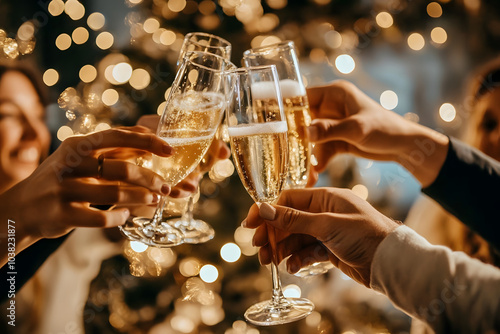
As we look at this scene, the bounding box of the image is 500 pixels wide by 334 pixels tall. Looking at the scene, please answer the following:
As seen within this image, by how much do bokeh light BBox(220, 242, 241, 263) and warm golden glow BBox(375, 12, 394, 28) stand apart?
1539 mm

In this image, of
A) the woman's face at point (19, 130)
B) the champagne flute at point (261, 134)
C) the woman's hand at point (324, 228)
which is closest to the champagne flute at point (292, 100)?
the woman's hand at point (324, 228)

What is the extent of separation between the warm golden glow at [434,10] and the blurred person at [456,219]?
1.58ft

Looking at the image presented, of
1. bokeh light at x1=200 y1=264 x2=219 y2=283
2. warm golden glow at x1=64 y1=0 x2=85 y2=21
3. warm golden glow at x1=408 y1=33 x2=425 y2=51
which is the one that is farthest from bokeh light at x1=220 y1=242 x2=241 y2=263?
warm golden glow at x1=408 y1=33 x2=425 y2=51

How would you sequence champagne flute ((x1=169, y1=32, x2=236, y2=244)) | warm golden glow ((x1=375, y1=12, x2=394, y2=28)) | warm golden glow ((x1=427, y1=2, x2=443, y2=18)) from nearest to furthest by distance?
1. champagne flute ((x1=169, y1=32, x2=236, y2=244))
2. warm golden glow ((x1=375, y1=12, x2=394, y2=28))
3. warm golden glow ((x1=427, y1=2, x2=443, y2=18))

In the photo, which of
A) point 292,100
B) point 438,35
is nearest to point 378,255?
point 292,100

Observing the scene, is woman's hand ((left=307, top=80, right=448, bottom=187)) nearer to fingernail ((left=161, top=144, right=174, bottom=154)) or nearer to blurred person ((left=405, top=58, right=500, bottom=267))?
fingernail ((left=161, top=144, right=174, bottom=154))

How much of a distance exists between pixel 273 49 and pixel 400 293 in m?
0.68

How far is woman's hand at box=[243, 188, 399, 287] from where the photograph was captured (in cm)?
82

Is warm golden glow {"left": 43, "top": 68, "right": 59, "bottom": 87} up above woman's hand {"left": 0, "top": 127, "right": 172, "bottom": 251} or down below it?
above

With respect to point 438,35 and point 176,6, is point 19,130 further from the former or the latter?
point 438,35

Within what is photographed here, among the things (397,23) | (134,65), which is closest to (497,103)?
(397,23)

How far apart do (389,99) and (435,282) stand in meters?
2.14

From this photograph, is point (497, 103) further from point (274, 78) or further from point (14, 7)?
point (14, 7)

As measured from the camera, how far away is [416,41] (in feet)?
9.09
